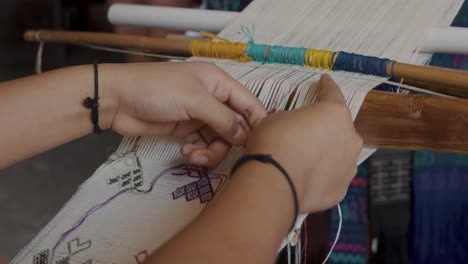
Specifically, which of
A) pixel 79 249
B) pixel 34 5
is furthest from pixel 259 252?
pixel 34 5

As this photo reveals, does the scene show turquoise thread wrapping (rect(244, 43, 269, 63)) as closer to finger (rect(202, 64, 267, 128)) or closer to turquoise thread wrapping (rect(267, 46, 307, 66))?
turquoise thread wrapping (rect(267, 46, 307, 66))

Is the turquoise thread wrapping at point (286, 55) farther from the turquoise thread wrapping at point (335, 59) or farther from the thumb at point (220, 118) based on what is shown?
the thumb at point (220, 118)

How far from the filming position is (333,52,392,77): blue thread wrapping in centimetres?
91

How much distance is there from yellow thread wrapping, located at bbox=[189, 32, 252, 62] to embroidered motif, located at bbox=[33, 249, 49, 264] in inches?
18.1

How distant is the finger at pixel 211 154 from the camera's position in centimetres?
84

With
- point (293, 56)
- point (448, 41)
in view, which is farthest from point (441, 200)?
point (293, 56)

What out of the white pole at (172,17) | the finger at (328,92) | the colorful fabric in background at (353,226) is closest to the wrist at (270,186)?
the finger at (328,92)

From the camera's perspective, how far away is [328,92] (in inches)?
31.1

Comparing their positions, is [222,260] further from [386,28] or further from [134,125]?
[386,28]

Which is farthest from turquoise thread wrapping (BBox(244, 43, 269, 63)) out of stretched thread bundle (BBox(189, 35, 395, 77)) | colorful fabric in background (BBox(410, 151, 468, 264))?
colorful fabric in background (BBox(410, 151, 468, 264))

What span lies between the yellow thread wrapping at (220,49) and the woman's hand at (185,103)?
0.21m

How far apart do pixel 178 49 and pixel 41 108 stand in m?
0.37

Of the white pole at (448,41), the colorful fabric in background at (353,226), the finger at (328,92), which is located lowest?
the colorful fabric in background at (353,226)

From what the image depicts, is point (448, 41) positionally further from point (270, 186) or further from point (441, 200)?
point (270, 186)
